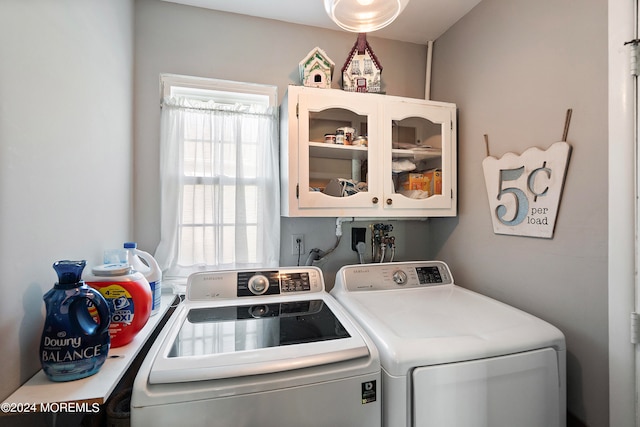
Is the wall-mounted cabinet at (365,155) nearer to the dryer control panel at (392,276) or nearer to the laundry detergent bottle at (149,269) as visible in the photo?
the dryer control panel at (392,276)

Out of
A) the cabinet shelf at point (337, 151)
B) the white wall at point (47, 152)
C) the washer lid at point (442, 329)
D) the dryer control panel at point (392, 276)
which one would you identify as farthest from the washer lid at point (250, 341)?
the cabinet shelf at point (337, 151)

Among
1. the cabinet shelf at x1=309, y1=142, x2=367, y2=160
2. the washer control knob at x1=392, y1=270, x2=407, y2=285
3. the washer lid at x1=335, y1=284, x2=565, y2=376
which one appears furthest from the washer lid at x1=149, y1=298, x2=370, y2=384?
the cabinet shelf at x1=309, y1=142, x2=367, y2=160

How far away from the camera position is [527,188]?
1339 millimetres

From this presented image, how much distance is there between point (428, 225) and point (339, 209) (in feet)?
2.92

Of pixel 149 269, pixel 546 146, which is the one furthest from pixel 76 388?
pixel 546 146

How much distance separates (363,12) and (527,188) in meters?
1.09

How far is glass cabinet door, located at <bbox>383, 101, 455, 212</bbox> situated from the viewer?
1.65 metres

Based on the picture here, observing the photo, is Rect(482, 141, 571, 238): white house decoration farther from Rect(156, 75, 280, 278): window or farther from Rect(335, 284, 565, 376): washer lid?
Rect(156, 75, 280, 278): window

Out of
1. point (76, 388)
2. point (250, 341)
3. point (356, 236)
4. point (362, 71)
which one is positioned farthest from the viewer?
point (356, 236)

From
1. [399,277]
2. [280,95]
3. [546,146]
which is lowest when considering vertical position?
[399,277]

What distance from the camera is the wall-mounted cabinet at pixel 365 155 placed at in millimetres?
1531

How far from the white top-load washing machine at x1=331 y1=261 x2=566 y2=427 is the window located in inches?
34.2

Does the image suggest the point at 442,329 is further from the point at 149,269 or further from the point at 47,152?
the point at 47,152

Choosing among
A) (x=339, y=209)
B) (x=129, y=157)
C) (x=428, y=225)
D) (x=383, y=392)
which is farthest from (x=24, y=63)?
(x=428, y=225)
